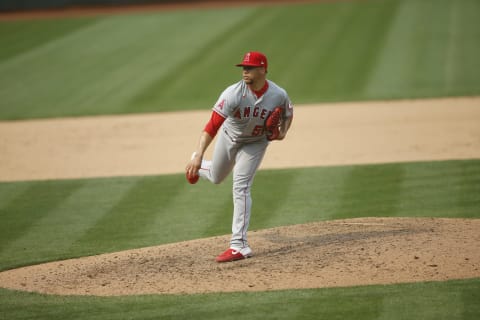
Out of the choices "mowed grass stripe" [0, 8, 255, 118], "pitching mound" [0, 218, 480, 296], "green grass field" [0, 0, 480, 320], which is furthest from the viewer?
"mowed grass stripe" [0, 8, 255, 118]

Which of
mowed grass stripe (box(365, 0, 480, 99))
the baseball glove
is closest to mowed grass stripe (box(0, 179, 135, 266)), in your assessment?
the baseball glove

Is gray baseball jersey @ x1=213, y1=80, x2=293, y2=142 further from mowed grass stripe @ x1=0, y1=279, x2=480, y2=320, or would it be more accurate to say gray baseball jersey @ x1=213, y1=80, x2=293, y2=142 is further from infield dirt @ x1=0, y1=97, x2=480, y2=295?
mowed grass stripe @ x1=0, y1=279, x2=480, y2=320

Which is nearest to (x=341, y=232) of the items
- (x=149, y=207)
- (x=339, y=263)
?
(x=339, y=263)

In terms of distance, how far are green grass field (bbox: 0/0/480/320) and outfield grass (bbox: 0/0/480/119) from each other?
6cm

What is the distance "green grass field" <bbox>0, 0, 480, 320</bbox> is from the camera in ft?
23.0

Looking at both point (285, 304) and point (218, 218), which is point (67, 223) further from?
point (285, 304)

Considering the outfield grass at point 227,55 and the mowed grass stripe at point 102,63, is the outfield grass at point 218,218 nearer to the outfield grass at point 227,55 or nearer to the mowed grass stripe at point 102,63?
the outfield grass at point 227,55

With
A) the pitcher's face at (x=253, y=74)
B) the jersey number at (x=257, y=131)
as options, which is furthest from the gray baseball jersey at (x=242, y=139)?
the pitcher's face at (x=253, y=74)

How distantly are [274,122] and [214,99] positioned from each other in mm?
8858

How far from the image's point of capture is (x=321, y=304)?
22.3 feet

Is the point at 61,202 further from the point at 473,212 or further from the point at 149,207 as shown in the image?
the point at 473,212

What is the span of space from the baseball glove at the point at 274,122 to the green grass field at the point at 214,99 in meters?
1.69

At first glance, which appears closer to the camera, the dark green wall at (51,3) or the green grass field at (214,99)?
the green grass field at (214,99)

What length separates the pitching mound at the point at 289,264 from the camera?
7457mm
